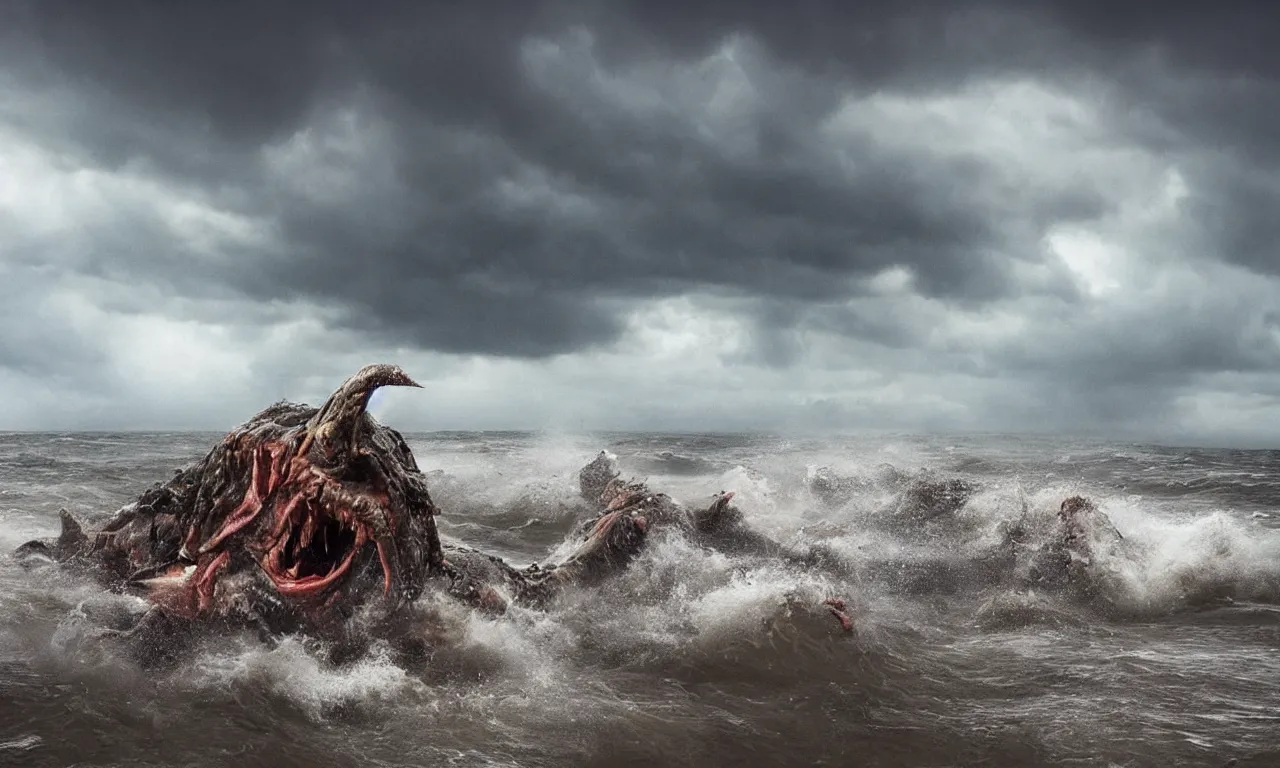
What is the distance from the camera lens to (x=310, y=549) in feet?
16.9

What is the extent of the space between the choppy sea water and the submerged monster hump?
1.42ft

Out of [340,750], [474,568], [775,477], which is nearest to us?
[340,750]

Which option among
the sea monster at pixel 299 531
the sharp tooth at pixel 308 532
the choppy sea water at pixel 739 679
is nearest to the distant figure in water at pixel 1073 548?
the choppy sea water at pixel 739 679

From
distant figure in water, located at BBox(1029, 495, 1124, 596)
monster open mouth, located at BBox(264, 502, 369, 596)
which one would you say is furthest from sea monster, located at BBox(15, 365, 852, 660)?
distant figure in water, located at BBox(1029, 495, 1124, 596)

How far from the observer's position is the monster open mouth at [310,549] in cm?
496

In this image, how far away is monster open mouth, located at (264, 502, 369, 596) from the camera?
496 centimetres

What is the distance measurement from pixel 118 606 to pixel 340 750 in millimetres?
2870

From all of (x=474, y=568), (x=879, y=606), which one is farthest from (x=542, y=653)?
(x=879, y=606)

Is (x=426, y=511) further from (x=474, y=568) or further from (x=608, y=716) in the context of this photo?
(x=608, y=716)

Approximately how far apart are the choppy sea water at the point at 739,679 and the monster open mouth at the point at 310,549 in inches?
24.6

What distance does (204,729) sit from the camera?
15.1ft

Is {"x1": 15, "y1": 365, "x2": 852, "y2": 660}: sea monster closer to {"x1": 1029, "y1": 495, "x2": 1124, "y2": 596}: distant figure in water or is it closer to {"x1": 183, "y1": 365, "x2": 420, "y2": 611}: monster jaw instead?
{"x1": 183, "y1": 365, "x2": 420, "y2": 611}: monster jaw

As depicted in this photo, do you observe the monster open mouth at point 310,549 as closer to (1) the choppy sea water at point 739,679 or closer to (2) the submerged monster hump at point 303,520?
(2) the submerged monster hump at point 303,520

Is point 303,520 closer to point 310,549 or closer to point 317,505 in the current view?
point 317,505
